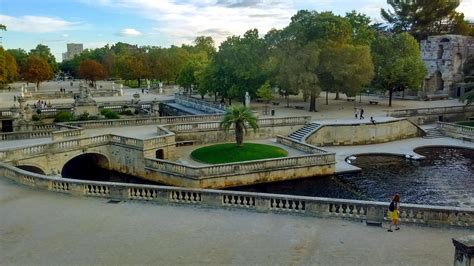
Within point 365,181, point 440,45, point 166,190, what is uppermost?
point 440,45

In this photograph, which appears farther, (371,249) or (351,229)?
(351,229)

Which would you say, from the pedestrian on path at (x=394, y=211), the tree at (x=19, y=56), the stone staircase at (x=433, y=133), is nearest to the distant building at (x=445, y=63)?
the stone staircase at (x=433, y=133)

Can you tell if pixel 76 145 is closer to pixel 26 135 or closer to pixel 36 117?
pixel 26 135

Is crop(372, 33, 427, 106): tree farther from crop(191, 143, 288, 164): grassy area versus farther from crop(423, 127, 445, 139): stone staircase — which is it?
crop(191, 143, 288, 164): grassy area

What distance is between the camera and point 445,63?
67.4 meters

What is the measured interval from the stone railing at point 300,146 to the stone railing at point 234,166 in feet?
3.38

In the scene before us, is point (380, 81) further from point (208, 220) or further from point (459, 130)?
point (208, 220)

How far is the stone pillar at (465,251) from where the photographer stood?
8.40m

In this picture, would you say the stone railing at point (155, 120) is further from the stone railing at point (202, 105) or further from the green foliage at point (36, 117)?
the green foliage at point (36, 117)

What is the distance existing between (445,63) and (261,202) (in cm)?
5974

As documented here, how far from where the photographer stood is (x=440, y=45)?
225 ft

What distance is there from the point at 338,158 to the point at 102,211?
74.0ft

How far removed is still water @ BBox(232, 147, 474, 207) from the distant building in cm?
3434

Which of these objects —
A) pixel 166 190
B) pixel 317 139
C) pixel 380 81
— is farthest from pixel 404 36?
pixel 166 190
